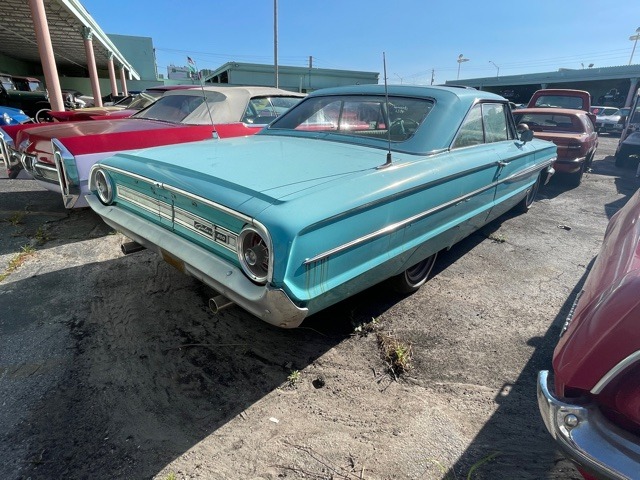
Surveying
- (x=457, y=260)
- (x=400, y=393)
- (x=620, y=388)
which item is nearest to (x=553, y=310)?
(x=457, y=260)

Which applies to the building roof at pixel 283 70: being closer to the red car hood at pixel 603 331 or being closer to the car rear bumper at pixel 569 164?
the car rear bumper at pixel 569 164

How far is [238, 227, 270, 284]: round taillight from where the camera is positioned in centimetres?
176

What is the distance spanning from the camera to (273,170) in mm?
2160

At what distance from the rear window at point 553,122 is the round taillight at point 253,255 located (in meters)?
7.48

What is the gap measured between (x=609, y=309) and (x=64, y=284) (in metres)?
3.62

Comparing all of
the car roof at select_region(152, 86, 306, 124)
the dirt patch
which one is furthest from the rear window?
the car roof at select_region(152, 86, 306, 124)

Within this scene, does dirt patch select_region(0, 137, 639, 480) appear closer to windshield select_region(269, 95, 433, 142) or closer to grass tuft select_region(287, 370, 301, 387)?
grass tuft select_region(287, 370, 301, 387)

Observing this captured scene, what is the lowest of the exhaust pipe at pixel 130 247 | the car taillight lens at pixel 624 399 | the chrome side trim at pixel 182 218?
the exhaust pipe at pixel 130 247

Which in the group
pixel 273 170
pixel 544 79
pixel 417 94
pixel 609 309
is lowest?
pixel 609 309

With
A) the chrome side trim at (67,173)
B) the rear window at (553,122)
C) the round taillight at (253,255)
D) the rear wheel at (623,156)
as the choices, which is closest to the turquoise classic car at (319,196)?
the round taillight at (253,255)

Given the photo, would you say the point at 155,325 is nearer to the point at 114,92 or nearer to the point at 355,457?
the point at 355,457

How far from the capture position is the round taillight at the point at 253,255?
1.76 meters

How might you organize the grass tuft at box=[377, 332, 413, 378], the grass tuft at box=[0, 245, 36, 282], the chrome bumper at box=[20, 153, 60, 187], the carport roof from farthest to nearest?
the carport roof < the chrome bumper at box=[20, 153, 60, 187] < the grass tuft at box=[0, 245, 36, 282] < the grass tuft at box=[377, 332, 413, 378]

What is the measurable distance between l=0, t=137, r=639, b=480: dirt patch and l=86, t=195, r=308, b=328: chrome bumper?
1.90 ft
